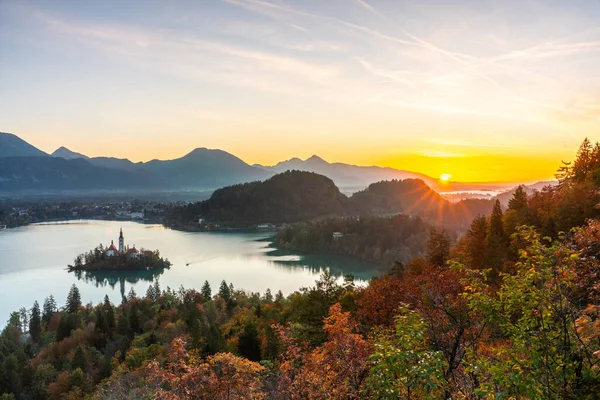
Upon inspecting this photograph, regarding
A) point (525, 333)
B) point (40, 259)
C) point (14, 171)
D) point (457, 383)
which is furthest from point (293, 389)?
point (14, 171)

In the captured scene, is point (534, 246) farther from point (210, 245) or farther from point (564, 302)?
point (210, 245)

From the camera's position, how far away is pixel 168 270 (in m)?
41.5

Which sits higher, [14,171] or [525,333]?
[14,171]

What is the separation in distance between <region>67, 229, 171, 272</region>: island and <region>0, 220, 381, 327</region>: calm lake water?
1160 millimetres

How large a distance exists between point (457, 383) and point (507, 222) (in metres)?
12.7

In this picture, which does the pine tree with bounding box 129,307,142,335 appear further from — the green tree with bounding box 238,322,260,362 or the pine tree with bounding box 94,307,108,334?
the green tree with bounding box 238,322,260,362

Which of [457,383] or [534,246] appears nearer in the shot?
[534,246]

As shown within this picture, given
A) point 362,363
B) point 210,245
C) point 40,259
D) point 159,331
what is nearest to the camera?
point 362,363

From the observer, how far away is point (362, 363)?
4035 millimetres

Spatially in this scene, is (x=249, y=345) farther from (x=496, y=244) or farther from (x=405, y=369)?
(x=405, y=369)

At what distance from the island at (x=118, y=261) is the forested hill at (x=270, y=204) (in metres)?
36.3

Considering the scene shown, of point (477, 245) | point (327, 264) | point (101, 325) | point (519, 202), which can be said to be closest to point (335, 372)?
point (477, 245)

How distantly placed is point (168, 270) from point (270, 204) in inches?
1943

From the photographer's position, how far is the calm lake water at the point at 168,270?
33188 mm
